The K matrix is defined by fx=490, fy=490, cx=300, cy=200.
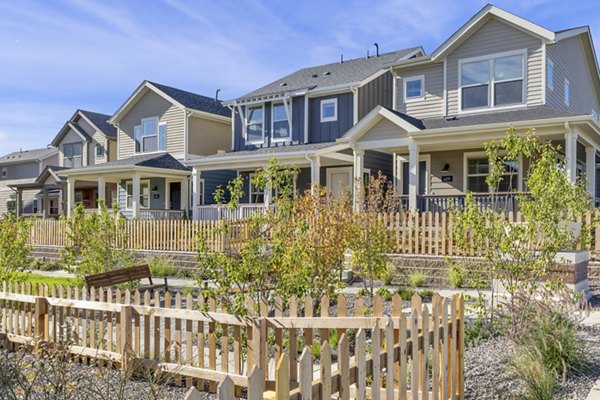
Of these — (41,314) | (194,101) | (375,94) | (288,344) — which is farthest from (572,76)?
(41,314)

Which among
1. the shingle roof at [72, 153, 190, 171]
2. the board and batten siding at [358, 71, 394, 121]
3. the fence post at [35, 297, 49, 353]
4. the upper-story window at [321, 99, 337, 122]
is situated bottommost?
the fence post at [35, 297, 49, 353]

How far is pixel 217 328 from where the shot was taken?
536cm

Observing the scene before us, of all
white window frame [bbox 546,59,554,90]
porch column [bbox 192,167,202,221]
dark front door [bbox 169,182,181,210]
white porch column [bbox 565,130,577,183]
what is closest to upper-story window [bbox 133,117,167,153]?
dark front door [bbox 169,182,181,210]

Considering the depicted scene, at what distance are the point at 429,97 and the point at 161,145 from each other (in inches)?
573

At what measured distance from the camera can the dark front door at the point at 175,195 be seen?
25.5 metres

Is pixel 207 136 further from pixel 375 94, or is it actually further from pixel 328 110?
pixel 375 94

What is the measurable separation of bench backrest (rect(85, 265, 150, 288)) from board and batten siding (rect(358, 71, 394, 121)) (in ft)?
40.9

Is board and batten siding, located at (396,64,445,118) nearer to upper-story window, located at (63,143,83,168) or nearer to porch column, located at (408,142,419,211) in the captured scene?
porch column, located at (408,142,419,211)

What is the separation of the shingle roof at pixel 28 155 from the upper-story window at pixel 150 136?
18091 mm

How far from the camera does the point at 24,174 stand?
4147cm

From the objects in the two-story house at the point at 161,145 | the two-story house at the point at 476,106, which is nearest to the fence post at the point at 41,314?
the two-story house at the point at 476,106

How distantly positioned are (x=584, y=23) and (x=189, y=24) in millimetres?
14189

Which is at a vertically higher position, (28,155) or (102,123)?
(102,123)

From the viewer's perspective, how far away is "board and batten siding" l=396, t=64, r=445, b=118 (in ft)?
57.8
